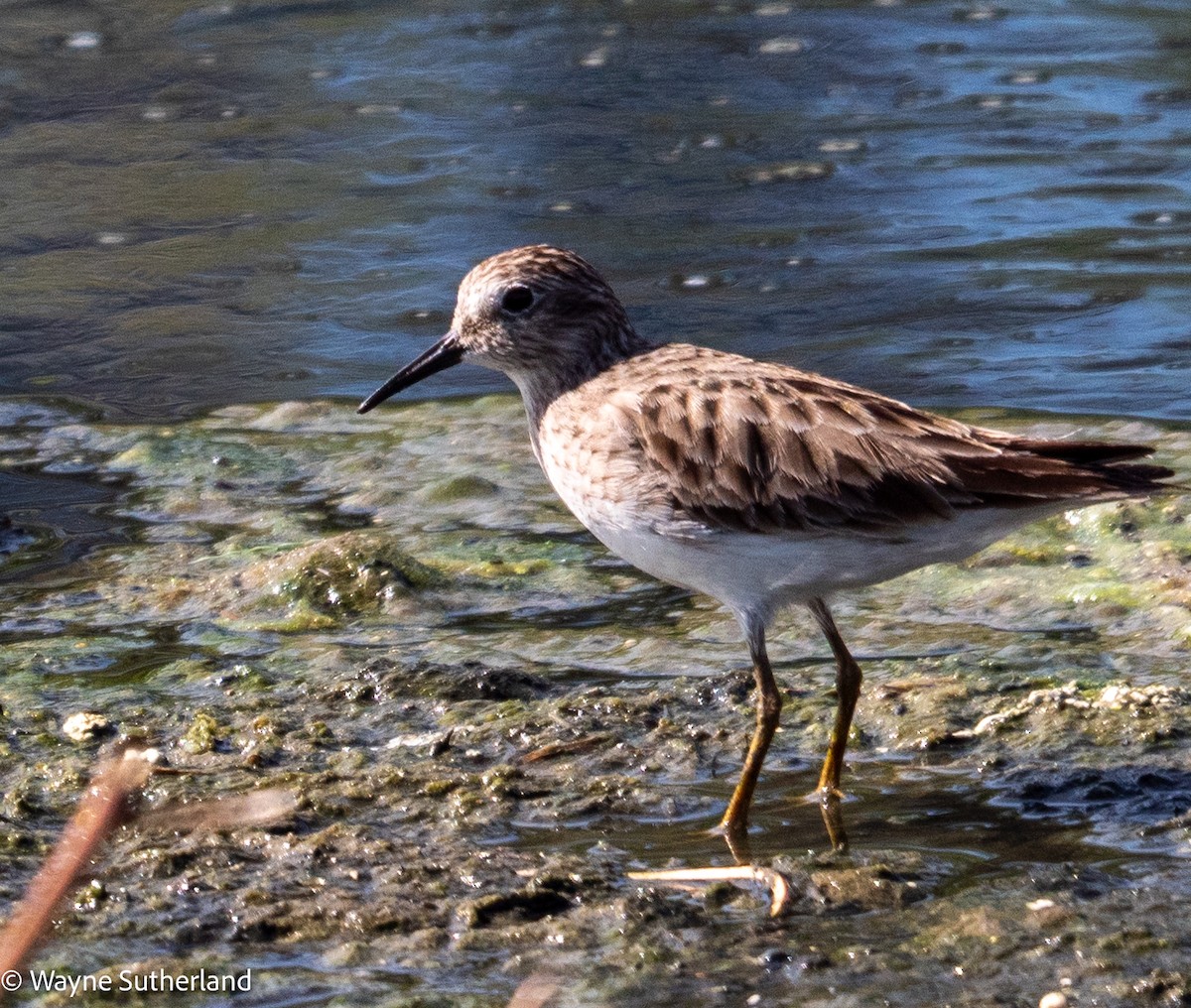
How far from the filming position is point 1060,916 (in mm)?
3805

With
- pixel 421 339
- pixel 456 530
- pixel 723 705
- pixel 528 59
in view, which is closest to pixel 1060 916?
pixel 723 705

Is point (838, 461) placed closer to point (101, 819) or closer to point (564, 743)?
point (564, 743)

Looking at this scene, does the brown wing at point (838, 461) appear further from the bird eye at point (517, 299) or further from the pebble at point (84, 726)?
the pebble at point (84, 726)

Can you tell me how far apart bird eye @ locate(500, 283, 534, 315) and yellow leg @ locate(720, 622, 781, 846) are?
1311 mm

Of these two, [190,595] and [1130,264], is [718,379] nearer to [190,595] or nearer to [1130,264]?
[190,595]

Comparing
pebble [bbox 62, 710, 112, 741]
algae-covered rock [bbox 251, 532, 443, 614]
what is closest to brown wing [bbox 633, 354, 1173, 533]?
algae-covered rock [bbox 251, 532, 443, 614]

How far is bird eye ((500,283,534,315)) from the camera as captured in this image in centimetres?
536

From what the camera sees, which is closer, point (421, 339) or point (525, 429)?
point (525, 429)

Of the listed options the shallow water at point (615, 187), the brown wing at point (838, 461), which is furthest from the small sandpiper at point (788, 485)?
the shallow water at point (615, 187)

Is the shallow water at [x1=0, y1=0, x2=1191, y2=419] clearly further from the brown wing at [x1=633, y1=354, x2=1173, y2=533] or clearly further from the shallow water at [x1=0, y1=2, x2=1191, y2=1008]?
the brown wing at [x1=633, y1=354, x2=1173, y2=533]

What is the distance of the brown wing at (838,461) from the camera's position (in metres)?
4.46

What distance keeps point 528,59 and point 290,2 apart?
103 inches

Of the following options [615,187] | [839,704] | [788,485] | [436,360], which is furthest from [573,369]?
[615,187]

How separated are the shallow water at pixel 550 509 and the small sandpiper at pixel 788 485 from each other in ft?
1.79
